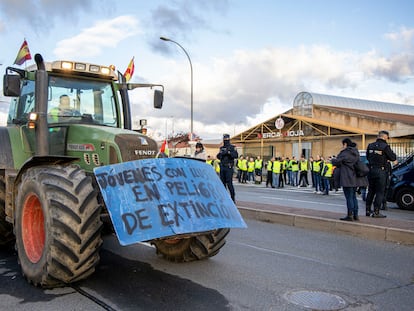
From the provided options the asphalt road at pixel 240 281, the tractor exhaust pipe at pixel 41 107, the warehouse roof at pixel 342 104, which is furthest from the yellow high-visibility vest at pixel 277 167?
the warehouse roof at pixel 342 104

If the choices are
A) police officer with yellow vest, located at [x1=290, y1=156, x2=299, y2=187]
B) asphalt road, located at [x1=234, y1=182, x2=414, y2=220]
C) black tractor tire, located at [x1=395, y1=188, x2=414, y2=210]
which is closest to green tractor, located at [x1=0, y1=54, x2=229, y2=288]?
asphalt road, located at [x1=234, y1=182, x2=414, y2=220]

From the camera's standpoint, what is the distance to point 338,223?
8773 mm

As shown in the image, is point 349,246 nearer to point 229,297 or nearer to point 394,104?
point 229,297

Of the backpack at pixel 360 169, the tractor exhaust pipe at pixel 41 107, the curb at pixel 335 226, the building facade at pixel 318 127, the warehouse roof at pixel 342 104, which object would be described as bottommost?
the curb at pixel 335 226

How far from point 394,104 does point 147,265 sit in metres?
52.6

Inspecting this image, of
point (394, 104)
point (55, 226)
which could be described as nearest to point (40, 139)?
point (55, 226)

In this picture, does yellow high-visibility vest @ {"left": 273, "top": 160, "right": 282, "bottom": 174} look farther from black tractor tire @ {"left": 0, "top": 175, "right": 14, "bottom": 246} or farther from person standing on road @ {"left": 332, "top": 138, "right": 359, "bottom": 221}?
black tractor tire @ {"left": 0, "top": 175, "right": 14, "bottom": 246}

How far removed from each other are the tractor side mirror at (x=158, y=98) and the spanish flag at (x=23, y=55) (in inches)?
122

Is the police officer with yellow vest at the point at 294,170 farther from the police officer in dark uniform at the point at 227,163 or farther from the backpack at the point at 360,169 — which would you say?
the backpack at the point at 360,169

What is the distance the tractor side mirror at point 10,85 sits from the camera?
550 centimetres

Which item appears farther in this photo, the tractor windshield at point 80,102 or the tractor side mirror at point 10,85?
the tractor windshield at point 80,102

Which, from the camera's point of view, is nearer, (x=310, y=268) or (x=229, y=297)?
(x=229, y=297)

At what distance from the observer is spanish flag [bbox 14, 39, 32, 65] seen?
8.19 meters

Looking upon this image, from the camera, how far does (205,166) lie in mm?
5375
